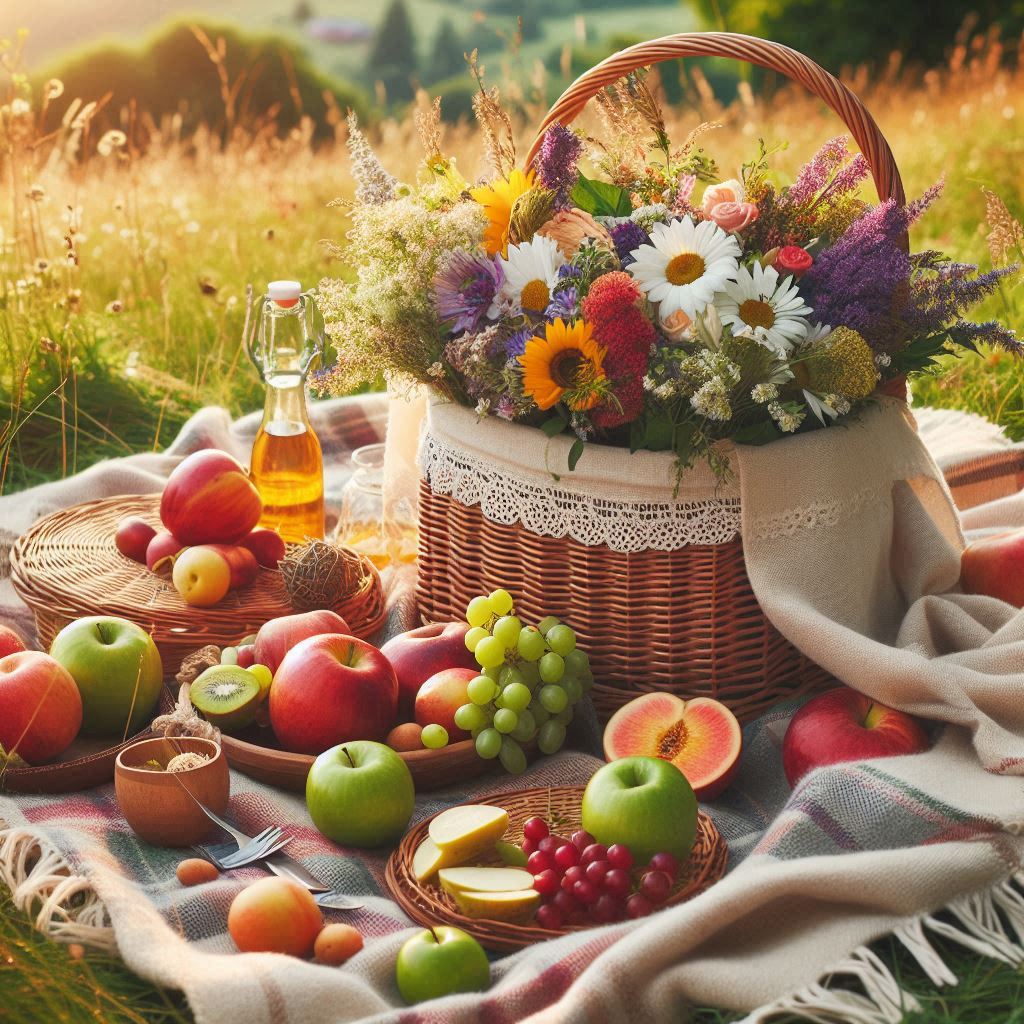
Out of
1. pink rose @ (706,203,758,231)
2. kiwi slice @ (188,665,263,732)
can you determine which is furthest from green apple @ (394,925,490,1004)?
pink rose @ (706,203,758,231)

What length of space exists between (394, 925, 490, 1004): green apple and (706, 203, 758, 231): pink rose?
4.64 feet

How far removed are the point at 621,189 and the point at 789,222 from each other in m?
0.37

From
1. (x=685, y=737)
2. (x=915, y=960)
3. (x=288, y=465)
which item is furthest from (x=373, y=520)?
(x=915, y=960)

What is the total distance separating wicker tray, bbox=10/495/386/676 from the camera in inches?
112

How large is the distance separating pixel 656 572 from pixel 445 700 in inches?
18.8

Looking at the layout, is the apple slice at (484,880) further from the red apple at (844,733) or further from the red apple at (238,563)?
the red apple at (238,563)

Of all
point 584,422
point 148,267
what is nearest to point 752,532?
point 584,422

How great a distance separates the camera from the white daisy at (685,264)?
248 centimetres

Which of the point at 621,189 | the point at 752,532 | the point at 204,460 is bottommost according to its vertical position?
the point at 204,460

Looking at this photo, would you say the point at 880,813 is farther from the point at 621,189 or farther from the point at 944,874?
the point at 621,189

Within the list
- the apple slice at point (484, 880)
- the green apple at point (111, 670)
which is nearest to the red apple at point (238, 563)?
the green apple at point (111, 670)

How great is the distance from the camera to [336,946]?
203cm

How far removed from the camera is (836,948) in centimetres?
195

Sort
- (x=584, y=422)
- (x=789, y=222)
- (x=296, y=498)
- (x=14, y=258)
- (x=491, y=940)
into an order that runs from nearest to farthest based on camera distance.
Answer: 1. (x=491, y=940)
2. (x=584, y=422)
3. (x=789, y=222)
4. (x=296, y=498)
5. (x=14, y=258)
